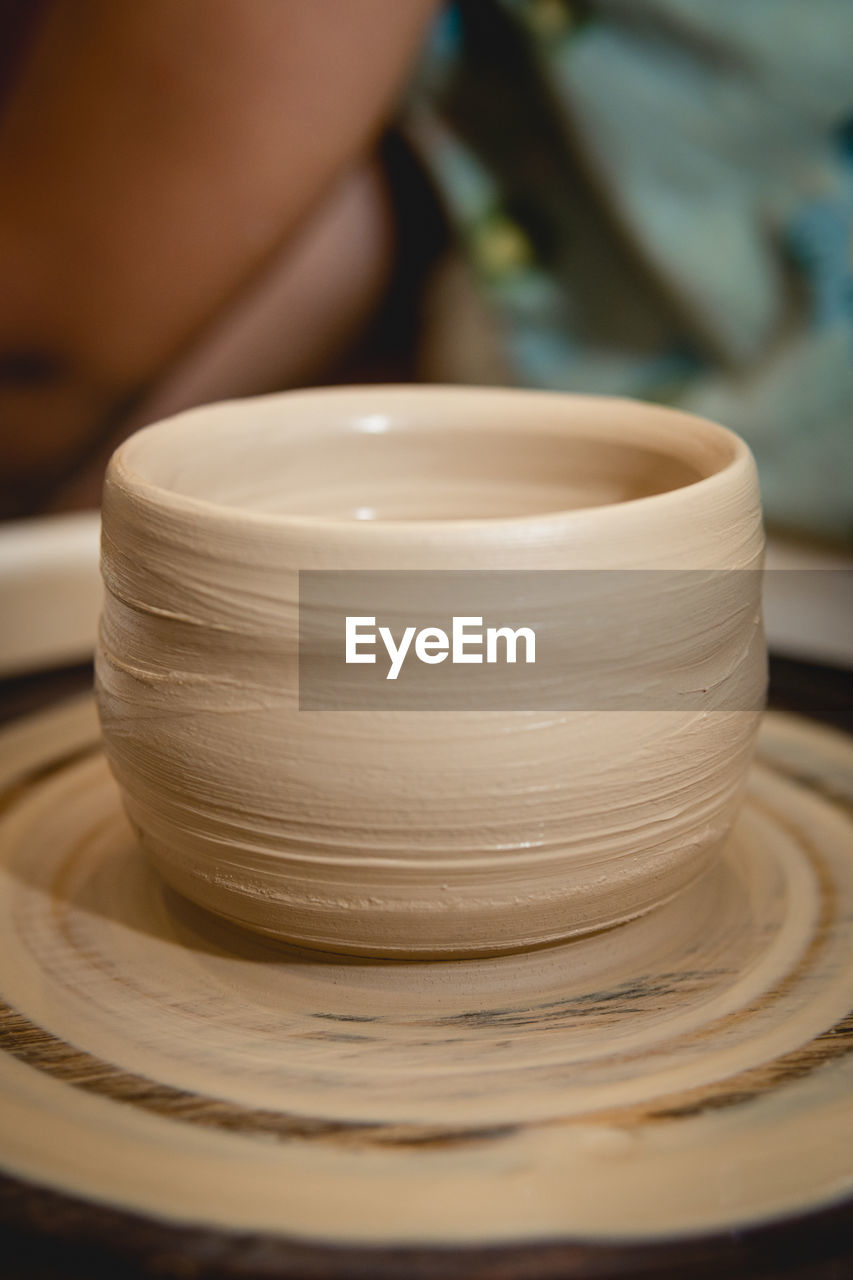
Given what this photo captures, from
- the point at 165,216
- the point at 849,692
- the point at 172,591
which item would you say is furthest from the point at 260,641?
the point at 165,216

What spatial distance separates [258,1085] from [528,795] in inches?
4.7

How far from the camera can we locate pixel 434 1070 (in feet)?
1.20

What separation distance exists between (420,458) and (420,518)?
0.03m

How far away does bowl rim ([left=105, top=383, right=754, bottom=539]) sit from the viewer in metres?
0.35

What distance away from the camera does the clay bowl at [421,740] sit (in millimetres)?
357

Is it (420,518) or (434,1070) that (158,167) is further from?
(434,1070)

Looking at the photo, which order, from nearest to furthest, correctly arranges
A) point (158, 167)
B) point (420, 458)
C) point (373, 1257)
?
point (373, 1257) < point (420, 458) < point (158, 167)

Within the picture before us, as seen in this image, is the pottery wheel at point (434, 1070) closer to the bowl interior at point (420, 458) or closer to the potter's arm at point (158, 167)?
the bowl interior at point (420, 458)

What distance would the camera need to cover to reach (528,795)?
0.36 meters

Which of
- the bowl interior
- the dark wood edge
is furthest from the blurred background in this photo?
the dark wood edge

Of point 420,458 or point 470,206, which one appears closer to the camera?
point 420,458
